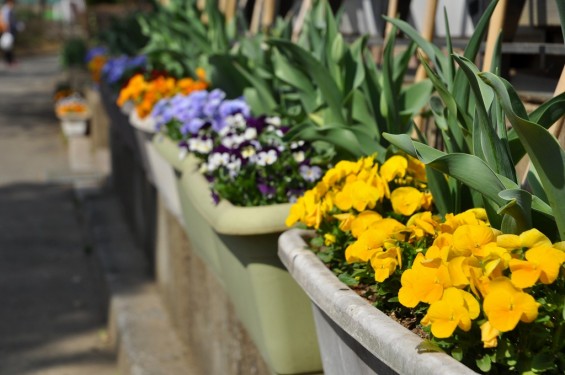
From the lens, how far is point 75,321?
5.24m

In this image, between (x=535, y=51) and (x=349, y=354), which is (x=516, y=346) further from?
(x=535, y=51)

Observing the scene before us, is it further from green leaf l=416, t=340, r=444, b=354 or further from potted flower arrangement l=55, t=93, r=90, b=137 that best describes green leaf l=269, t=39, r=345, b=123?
potted flower arrangement l=55, t=93, r=90, b=137

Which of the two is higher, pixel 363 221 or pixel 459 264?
pixel 459 264

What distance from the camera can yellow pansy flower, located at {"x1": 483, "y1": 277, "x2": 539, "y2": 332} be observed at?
134 centimetres

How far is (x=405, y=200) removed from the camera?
200 centimetres

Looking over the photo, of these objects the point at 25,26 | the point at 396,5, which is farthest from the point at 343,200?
the point at 25,26

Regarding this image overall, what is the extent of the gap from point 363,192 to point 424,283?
1.85 ft

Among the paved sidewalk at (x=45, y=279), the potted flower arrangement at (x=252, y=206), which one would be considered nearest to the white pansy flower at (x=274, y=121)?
the potted flower arrangement at (x=252, y=206)

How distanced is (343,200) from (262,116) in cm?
108

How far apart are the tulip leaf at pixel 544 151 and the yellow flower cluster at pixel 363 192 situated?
43 centimetres

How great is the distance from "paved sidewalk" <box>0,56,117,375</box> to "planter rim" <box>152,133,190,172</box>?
125 cm

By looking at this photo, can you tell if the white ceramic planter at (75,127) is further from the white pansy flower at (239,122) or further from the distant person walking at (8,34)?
the distant person walking at (8,34)

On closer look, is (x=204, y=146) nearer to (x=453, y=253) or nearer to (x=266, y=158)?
(x=266, y=158)

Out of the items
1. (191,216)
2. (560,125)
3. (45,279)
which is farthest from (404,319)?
(45,279)
